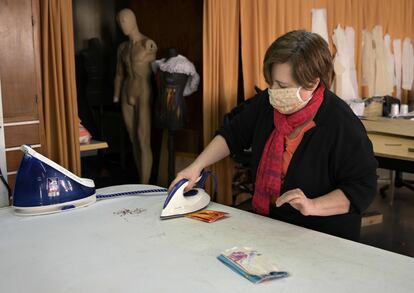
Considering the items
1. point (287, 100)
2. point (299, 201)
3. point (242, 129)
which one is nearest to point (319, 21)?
point (242, 129)

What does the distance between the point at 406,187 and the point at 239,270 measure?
3.95 metres

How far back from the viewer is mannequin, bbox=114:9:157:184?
12.5ft

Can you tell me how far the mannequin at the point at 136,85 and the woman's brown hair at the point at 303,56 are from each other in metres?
2.50

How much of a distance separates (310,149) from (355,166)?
0.15 m

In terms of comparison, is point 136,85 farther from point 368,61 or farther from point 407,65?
point 407,65

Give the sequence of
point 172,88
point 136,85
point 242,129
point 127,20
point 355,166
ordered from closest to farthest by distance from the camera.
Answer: point 355,166
point 242,129
point 172,88
point 127,20
point 136,85

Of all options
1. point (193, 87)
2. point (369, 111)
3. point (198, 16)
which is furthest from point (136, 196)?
point (369, 111)

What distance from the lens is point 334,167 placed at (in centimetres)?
150

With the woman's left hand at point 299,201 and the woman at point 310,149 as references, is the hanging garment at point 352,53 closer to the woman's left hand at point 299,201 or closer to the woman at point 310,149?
the woman at point 310,149

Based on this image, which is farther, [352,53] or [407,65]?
[407,65]

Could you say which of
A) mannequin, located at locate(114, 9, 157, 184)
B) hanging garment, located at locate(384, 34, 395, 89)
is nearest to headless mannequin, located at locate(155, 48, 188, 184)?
mannequin, located at locate(114, 9, 157, 184)

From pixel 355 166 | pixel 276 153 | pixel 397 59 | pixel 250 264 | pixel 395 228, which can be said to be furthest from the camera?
pixel 397 59

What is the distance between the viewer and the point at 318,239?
1382mm

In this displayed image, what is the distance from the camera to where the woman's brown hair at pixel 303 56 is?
1435 mm
